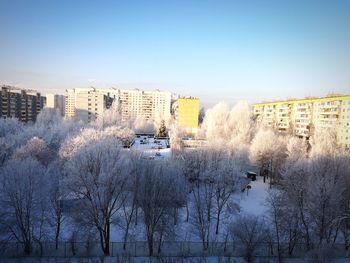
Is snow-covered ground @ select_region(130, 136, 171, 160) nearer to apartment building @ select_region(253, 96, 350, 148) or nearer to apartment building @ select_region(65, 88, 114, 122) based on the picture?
apartment building @ select_region(253, 96, 350, 148)

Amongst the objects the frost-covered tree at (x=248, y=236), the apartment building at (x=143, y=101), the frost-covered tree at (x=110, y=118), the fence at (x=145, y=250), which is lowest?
the fence at (x=145, y=250)

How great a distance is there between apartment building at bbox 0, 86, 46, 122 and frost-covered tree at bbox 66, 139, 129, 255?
52.1 metres

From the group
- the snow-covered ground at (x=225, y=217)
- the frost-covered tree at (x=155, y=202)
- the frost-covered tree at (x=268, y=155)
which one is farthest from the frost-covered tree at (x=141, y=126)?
the frost-covered tree at (x=155, y=202)

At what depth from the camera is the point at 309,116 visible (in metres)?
42.8

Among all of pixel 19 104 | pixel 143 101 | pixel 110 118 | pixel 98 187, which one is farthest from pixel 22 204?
pixel 143 101

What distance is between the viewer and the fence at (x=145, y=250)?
48.7 ft

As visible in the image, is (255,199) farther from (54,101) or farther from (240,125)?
(54,101)

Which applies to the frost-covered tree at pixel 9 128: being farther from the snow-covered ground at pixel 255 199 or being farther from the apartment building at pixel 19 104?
the snow-covered ground at pixel 255 199

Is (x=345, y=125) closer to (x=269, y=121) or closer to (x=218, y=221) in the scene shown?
(x=269, y=121)

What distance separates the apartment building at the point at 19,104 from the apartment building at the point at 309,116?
54.3 meters

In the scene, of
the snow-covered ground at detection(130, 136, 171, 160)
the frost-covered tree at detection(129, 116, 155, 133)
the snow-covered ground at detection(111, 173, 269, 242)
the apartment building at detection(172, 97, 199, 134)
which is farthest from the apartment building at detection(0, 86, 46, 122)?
the snow-covered ground at detection(111, 173, 269, 242)

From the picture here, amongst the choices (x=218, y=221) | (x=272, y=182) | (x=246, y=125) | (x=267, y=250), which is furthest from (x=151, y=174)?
(x=246, y=125)

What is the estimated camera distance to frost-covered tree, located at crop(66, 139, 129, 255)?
1516 centimetres

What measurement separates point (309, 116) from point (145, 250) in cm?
3650
